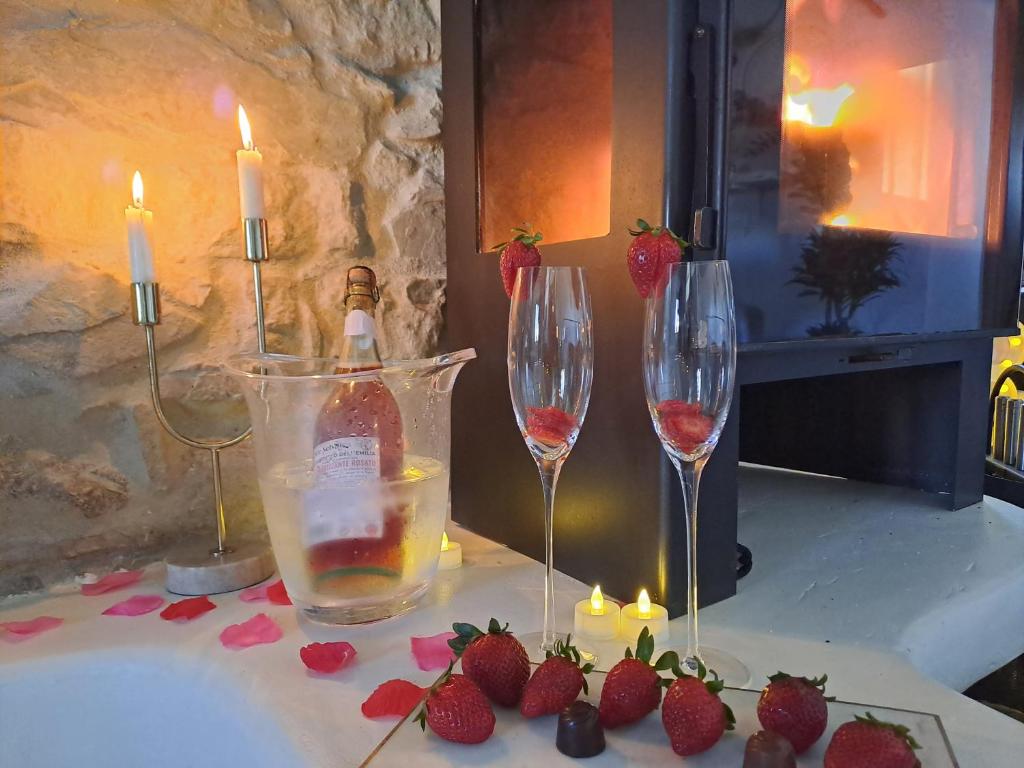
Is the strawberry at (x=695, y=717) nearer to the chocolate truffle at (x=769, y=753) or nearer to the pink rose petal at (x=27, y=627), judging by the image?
the chocolate truffle at (x=769, y=753)

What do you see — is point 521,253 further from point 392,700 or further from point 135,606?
point 135,606

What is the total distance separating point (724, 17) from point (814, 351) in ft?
1.35

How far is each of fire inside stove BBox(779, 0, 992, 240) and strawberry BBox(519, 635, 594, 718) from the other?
0.56 metres

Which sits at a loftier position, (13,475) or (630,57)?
(630,57)

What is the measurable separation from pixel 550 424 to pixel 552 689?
24 centimetres

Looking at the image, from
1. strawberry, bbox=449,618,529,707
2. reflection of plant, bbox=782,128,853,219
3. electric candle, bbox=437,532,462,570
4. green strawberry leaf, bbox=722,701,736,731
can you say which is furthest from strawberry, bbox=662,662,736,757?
reflection of plant, bbox=782,128,853,219

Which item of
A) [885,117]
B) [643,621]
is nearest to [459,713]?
[643,621]

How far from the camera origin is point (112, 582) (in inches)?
35.4

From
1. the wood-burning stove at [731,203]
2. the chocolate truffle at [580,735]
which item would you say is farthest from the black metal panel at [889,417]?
the chocolate truffle at [580,735]

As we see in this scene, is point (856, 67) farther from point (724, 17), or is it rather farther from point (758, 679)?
point (758, 679)

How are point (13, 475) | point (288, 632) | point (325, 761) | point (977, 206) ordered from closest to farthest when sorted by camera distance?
point (325, 761)
point (288, 632)
point (13, 475)
point (977, 206)

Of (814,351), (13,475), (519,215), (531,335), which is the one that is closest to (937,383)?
(814,351)

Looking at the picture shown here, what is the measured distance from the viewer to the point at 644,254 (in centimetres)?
66

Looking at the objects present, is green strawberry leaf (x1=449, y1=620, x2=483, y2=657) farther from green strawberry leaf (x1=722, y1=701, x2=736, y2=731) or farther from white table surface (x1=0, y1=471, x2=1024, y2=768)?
green strawberry leaf (x1=722, y1=701, x2=736, y2=731)
